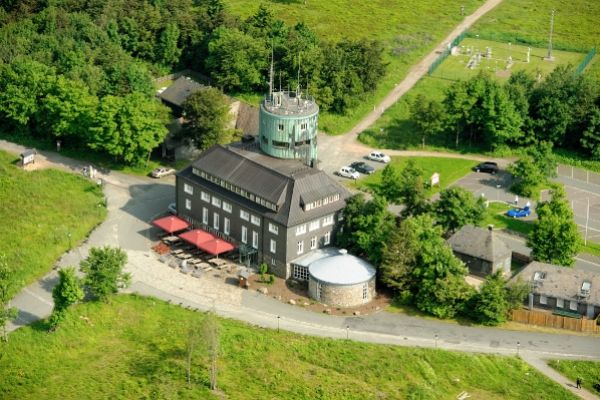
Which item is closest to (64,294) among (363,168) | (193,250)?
(193,250)

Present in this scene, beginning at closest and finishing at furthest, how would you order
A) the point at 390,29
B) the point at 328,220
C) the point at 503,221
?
the point at 328,220 < the point at 503,221 < the point at 390,29

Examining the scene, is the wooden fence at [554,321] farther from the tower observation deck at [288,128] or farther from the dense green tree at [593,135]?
the dense green tree at [593,135]

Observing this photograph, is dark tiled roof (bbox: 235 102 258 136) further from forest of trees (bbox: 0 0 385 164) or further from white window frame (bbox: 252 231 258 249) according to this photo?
white window frame (bbox: 252 231 258 249)

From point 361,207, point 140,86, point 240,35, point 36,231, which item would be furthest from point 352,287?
point 240,35

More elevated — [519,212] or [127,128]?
[127,128]

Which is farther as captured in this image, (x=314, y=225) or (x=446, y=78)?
(x=446, y=78)

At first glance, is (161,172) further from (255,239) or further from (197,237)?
(255,239)
